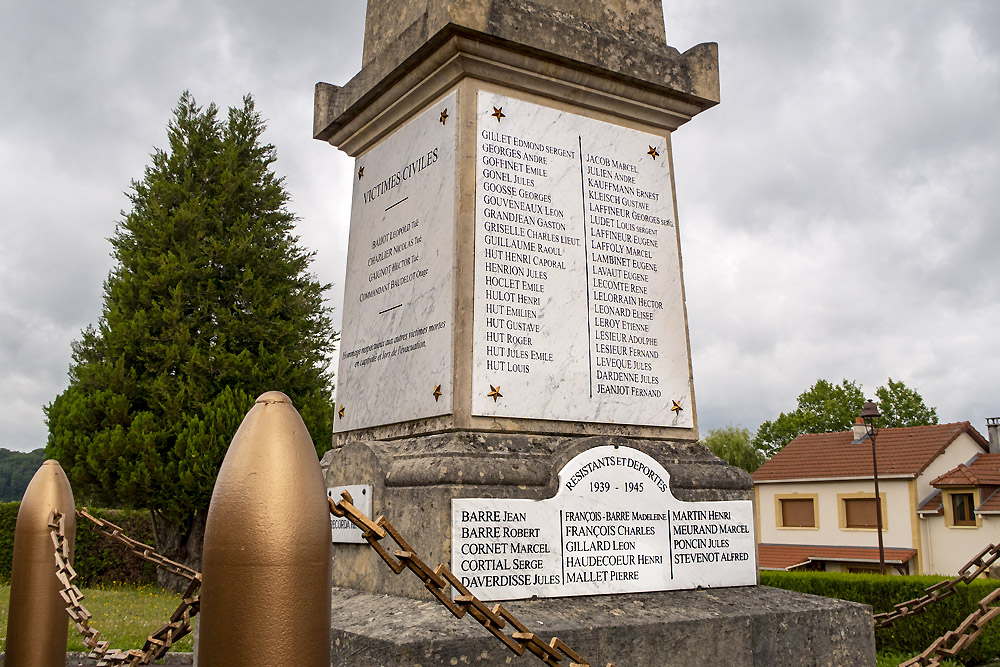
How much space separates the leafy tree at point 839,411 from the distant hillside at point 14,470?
41.3 meters

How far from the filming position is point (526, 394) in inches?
178

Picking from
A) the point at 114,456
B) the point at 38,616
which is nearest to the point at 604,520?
the point at 38,616

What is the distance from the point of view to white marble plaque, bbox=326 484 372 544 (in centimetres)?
445

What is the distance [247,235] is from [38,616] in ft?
55.1

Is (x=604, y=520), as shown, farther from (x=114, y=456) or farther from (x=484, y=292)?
(x=114, y=456)

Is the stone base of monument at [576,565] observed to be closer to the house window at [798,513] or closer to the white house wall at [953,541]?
the white house wall at [953,541]

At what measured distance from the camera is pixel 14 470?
157 ft

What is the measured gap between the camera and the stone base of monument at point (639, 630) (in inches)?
137

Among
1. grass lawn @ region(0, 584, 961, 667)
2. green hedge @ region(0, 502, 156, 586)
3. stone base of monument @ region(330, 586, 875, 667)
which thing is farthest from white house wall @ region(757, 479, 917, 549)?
stone base of monument @ region(330, 586, 875, 667)

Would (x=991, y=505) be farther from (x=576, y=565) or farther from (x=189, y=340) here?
(x=576, y=565)

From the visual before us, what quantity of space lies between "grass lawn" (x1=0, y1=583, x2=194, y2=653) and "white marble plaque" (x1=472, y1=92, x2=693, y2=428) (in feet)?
14.9

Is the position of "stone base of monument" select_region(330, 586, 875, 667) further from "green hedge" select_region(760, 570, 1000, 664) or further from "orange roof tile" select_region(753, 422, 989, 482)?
"orange roof tile" select_region(753, 422, 989, 482)

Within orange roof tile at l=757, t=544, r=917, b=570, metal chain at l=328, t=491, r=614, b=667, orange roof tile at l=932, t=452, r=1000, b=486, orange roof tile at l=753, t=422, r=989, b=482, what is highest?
orange roof tile at l=753, t=422, r=989, b=482

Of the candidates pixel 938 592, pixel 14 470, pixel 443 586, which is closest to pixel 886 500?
pixel 938 592
